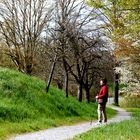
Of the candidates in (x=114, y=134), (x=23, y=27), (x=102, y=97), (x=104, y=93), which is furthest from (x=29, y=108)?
(x=23, y=27)

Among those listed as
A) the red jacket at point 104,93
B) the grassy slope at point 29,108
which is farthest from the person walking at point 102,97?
the grassy slope at point 29,108

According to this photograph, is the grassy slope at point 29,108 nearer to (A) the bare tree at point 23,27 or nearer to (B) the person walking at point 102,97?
(B) the person walking at point 102,97

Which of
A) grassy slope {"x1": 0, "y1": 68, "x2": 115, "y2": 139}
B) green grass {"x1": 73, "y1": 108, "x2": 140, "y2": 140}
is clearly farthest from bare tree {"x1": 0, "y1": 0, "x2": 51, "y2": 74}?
green grass {"x1": 73, "y1": 108, "x2": 140, "y2": 140}

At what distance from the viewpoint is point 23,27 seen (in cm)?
5269

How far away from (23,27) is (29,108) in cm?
3078

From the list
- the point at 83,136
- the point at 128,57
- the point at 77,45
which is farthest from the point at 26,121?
the point at 128,57

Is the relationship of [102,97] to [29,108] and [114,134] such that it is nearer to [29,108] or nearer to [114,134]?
[29,108]

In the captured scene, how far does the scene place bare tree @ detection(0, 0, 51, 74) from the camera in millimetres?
52125

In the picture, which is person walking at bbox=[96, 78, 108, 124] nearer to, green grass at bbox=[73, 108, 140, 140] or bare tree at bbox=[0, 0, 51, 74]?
green grass at bbox=[73, 108, 140, 140]

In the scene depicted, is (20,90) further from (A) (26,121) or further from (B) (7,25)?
(B) (7,25)

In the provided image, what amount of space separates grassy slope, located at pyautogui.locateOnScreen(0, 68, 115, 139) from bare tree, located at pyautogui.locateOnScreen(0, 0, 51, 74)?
2223cm

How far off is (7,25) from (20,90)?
29.1 m

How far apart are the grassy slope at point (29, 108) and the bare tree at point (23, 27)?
2223 cm

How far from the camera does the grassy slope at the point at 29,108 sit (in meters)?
19.4
